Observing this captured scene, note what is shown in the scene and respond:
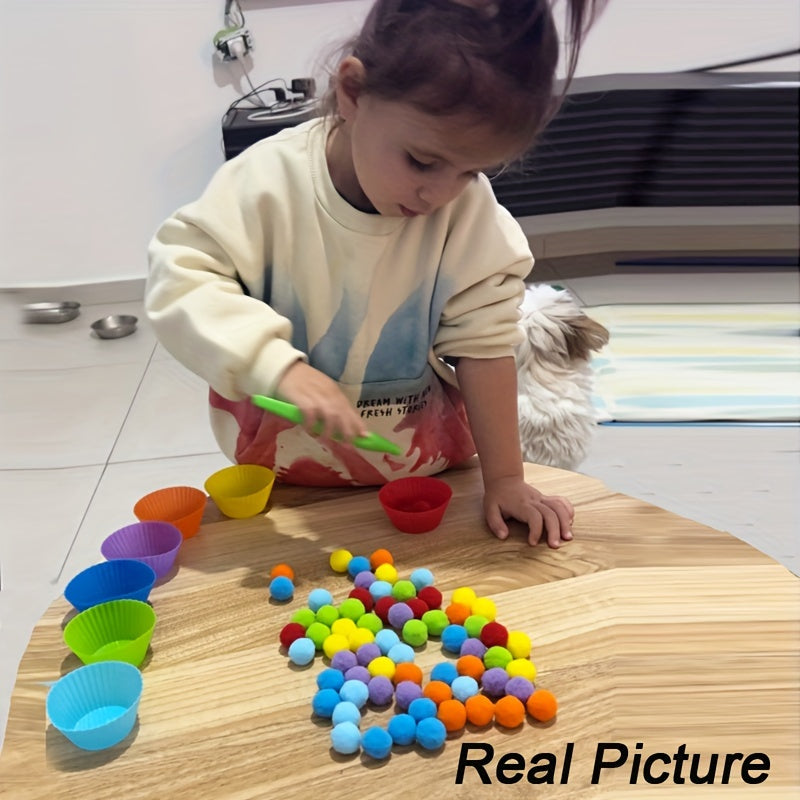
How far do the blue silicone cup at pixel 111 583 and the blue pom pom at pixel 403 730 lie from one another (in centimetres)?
21

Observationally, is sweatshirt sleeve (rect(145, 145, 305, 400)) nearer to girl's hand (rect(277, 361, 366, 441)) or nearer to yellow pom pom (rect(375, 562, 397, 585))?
girl's hand (rect(277, 361, 366, 441))

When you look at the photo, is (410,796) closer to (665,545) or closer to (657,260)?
(665,545)

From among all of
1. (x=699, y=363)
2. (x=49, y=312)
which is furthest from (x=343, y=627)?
(x=49, y=312)

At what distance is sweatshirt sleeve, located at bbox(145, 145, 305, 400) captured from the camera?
1.97ft

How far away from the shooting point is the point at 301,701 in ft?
1.67

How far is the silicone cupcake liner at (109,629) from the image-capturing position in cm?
53

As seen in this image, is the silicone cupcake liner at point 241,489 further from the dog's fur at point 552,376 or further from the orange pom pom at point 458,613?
the dog's fur at point 552,376

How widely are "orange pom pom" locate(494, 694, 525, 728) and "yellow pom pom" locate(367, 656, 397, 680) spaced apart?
75 mm

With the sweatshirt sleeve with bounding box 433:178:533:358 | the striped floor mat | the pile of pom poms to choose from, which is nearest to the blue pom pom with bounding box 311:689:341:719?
the pile of pom poms

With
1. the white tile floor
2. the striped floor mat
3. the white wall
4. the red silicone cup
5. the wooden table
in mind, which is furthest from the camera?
the white wall

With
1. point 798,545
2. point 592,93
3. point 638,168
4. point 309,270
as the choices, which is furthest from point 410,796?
point 638,168

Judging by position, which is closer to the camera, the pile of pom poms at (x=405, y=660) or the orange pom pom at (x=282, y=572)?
the pile of pom poms at (x=405, y=660)

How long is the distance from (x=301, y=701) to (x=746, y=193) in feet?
6.94

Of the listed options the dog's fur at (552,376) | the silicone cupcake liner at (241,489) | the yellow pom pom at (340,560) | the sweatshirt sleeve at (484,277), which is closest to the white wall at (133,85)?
the dog's fur at (552,376)
